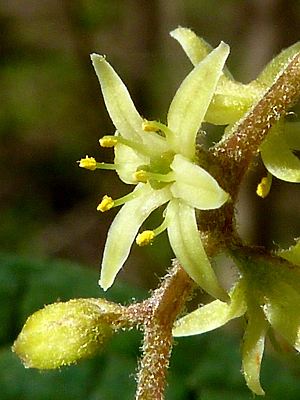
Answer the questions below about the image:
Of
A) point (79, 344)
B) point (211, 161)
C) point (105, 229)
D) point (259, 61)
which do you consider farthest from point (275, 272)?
point (105, 229)

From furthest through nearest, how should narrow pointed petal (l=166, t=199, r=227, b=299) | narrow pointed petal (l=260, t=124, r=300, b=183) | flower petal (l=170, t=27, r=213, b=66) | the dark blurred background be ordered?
the dark blurred background → flower petal (l=170, t=27, r=213, b=66) → narrow pointed petal (l=260, t=124, r=300, b=183) → narrow pointed petal (l=166, t=199, r=227, b=299)

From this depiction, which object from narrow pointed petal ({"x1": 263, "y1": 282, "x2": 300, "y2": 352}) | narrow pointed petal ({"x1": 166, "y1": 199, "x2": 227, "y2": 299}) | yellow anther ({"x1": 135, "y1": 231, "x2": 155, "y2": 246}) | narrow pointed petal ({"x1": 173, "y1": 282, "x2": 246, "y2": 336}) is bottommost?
narrow pointed petal ({"x1": 173, "y1": 282, "x2": 246, "y2": 336})

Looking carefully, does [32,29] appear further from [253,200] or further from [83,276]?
[83,276]

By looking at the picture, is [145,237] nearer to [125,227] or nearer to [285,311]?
[125,227]

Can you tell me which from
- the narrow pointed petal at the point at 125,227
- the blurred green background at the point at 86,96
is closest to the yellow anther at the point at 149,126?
the narrow pointed petal at the point at 125,227

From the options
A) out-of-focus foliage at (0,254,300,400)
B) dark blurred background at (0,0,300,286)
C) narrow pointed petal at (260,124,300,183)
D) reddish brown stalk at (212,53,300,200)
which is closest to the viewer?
reddish brown stalk at (212,53,300,200)

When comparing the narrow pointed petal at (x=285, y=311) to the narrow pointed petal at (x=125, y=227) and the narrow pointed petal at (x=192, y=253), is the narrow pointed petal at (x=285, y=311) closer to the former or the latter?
the narrow pointed petal at (x=192, y=253)

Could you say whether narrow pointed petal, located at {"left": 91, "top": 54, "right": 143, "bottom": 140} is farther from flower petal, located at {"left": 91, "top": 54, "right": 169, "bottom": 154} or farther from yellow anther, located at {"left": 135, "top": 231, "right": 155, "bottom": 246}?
yellow anther, located at {"left": 135, "top": 231, "right": 155, "bottom": 246}

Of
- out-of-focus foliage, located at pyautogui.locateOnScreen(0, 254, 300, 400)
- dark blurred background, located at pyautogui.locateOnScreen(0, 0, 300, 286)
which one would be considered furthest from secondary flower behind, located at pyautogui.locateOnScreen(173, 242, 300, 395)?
dark blurred background, located at pyautogui.locateOnScreen(0, 0, 300, 286)
